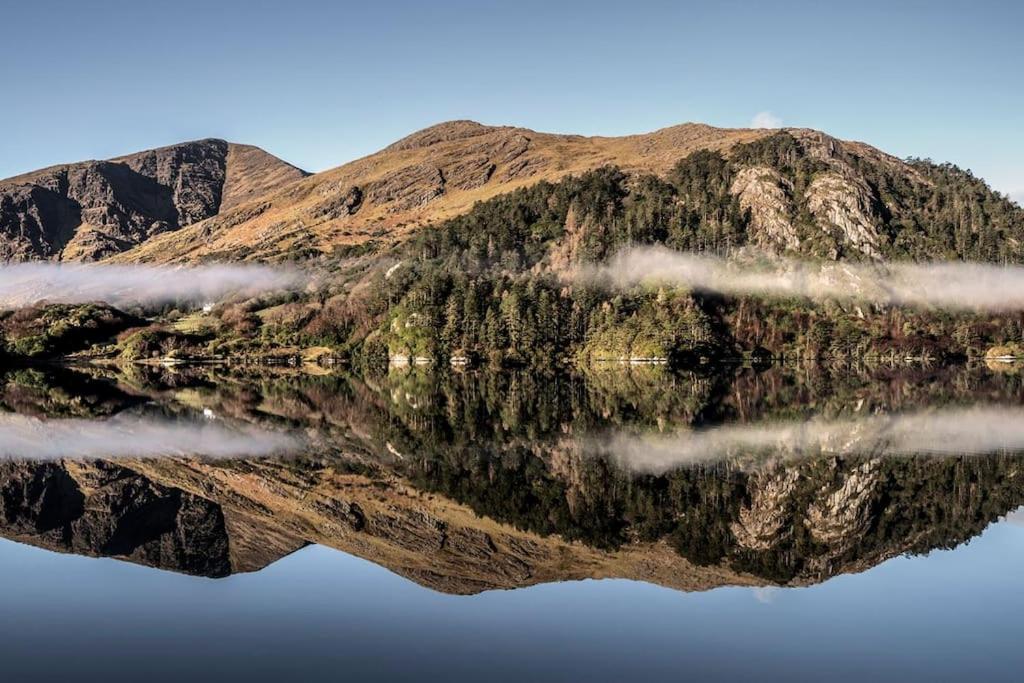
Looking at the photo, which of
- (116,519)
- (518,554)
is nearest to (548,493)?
(518,554)

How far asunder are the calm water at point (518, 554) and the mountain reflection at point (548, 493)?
0.57ft

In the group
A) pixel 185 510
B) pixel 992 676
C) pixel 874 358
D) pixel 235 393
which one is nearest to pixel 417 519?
pixel 185 510

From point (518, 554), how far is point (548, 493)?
8.26 meters

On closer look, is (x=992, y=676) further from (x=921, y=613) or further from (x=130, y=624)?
(x=130, y=624)

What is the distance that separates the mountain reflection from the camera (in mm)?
25266

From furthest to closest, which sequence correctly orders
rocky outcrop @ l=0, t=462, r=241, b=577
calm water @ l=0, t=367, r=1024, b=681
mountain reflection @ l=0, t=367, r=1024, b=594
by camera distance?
rocky outcrop @ l=0, t=462, r=241, b=577 → mountain reflection @ l=0, t=367, r=1024, b=594 → calm water @ l=0, t=367, r=1024, b=681

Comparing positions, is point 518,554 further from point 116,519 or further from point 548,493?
point 116,519

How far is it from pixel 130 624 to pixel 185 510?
1249 centimetres

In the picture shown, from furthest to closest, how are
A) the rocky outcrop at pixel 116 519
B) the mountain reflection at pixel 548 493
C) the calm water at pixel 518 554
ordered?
1. the rocky outcrop at pixel 116 519
2. the mountain reflection at pixel 548 493
3. the calm water at pixel 518 554

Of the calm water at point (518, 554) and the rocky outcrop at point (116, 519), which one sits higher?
the calm water at point (518, 554)

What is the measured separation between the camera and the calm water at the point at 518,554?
1762 centimetres

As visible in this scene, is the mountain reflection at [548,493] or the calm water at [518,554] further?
the mountain reflection at [548,493]

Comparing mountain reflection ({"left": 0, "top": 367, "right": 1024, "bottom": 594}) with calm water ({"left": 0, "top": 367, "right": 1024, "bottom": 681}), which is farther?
mountain reflection ({"left": 0, "top": 367, "right": 1024, "bottom": 594})

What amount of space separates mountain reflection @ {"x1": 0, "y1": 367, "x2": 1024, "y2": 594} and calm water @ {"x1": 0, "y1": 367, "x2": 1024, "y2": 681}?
17cm
